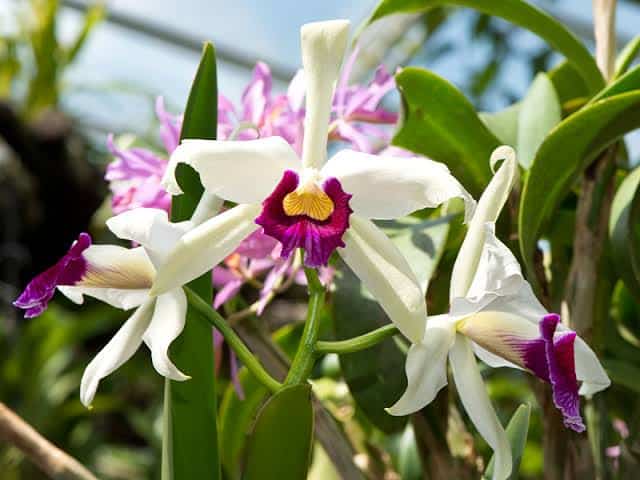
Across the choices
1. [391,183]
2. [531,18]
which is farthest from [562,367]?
[531,18]

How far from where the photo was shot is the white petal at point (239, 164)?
348 millimetres

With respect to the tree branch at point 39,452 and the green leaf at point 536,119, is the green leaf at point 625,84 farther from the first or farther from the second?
the tree branch at point 39,452

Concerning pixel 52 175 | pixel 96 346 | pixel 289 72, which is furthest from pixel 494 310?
pixel 289 72

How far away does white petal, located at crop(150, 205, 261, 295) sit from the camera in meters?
0.35

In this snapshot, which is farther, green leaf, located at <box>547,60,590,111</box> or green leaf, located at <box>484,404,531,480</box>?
green leaf, located at <box>547,60,590,111</box>

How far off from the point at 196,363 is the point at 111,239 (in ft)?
7.08

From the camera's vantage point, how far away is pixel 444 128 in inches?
22.9

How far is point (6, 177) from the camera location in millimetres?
2676

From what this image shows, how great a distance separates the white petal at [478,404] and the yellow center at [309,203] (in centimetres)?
9

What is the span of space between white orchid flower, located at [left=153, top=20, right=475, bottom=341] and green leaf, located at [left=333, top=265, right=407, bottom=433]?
0.65 feet

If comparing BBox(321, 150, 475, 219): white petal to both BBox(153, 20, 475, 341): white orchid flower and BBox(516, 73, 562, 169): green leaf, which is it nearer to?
BBox(153, 20, 475, 341): white orchid flower

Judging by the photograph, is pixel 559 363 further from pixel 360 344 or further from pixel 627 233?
pixel 627 233

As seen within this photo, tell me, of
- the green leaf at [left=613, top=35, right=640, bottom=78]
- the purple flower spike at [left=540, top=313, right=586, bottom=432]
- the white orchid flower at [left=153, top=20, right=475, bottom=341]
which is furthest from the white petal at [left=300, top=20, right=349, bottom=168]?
the green leaf at [left=613, top=35, right=640, bottom=78]

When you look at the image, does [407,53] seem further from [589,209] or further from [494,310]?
[494,310]
